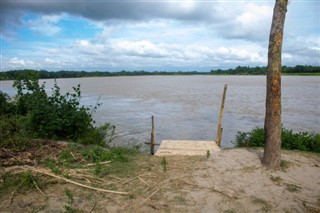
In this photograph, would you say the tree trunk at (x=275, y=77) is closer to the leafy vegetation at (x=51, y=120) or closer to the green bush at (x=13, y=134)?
the leafy vegetation at (x=51, y=120)

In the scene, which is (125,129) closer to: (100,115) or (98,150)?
(100,115)

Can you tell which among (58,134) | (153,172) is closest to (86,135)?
(58,134)

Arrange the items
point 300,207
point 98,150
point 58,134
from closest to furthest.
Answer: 1. point 300,207
2. point 98,150
3. point 58,134

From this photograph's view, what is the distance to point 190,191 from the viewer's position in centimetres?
566

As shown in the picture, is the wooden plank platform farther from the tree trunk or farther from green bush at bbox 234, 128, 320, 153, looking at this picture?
the tree trunk

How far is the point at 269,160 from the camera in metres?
6.89

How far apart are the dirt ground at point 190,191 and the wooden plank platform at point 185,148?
120 cm

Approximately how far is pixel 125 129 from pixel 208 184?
11626mm

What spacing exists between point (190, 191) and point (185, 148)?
12.0 feet

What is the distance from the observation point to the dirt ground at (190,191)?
5.04 metres

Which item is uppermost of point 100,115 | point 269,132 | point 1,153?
point 269,132

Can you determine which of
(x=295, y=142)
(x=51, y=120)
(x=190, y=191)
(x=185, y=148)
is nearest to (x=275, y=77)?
(x=190, y=191)

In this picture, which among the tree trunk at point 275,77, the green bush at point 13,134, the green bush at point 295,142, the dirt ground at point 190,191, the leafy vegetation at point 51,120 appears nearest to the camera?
the dirt ground at point 190,191

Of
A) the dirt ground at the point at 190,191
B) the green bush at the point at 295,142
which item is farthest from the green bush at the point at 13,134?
the green bush at the point at 295,142
